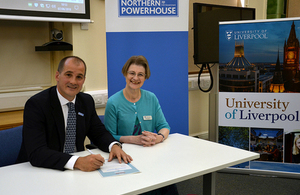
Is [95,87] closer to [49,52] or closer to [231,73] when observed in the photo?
[49,52]

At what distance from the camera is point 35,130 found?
1.65 metres

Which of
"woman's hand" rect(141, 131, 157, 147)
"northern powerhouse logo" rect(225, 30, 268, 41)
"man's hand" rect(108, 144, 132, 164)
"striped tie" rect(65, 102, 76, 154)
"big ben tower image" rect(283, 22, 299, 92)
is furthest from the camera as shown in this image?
"northern powerhouse logo" rect(225, 30, 268, 41)

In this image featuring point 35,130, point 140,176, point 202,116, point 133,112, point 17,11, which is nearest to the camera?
point 140,176

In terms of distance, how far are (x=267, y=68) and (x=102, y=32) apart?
1.91 m

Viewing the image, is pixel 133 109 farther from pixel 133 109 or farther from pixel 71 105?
pixel 71 105

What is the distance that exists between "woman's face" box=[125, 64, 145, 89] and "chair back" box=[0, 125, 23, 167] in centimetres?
91

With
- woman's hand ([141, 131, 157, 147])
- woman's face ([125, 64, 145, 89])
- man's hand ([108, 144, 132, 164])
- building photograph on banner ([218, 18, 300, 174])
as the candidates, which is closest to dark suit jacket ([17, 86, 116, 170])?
man's hand ([108, 144, 132, 164])

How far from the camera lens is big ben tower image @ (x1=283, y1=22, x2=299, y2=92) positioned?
117 inches

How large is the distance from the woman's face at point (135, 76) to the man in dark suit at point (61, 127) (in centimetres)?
42

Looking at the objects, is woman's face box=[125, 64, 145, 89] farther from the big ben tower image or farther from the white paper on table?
the big ben tower image

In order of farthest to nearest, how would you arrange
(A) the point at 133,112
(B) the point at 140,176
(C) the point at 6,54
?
(C) the point at 6,54
(A) the point at 133,112
(B) the point at 140,176

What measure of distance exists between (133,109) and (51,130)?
0.74 m

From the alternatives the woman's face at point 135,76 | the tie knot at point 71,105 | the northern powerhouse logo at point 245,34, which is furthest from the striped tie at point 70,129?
the northern powerhouse logo at point 245,34

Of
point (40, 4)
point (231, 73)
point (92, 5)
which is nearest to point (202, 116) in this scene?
point (231, 73)
